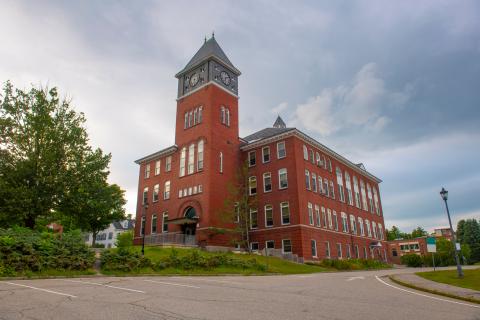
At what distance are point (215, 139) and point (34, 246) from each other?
24.1 metres

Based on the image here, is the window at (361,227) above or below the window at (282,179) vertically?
below

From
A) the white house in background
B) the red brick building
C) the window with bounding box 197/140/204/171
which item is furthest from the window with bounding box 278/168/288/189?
the white house in background

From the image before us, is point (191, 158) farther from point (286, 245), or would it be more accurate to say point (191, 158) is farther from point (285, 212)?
point (286, 245)

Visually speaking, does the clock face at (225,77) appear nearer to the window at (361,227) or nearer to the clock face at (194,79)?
the clock face at (194,79)

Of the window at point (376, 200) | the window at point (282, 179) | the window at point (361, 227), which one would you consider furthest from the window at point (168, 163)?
the window at point (376, 200)

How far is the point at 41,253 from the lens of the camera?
16.0 meters

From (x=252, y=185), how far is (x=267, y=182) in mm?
2292

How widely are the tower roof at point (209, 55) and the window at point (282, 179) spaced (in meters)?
14.7

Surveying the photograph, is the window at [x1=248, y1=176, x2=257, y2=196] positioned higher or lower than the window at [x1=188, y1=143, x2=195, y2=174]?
lower

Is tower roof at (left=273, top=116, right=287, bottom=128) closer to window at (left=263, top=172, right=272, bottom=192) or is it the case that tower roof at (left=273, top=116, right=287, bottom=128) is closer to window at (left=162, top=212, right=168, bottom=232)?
window at (left=263, top=172, right=272, bottom=192)

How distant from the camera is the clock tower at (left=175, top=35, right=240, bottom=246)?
3597 cm

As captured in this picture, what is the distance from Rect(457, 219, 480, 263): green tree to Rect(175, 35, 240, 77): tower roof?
78.7 meters

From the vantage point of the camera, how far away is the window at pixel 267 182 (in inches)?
1538

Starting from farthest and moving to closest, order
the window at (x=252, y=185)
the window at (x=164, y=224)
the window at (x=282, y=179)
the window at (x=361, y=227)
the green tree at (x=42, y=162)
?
the window at (x=361, y=227)
the window at (x=164, y=224)
the window at (x=252, y=185)
the window at (x=282, y=179)
the green tree at (x=42, y=162)
